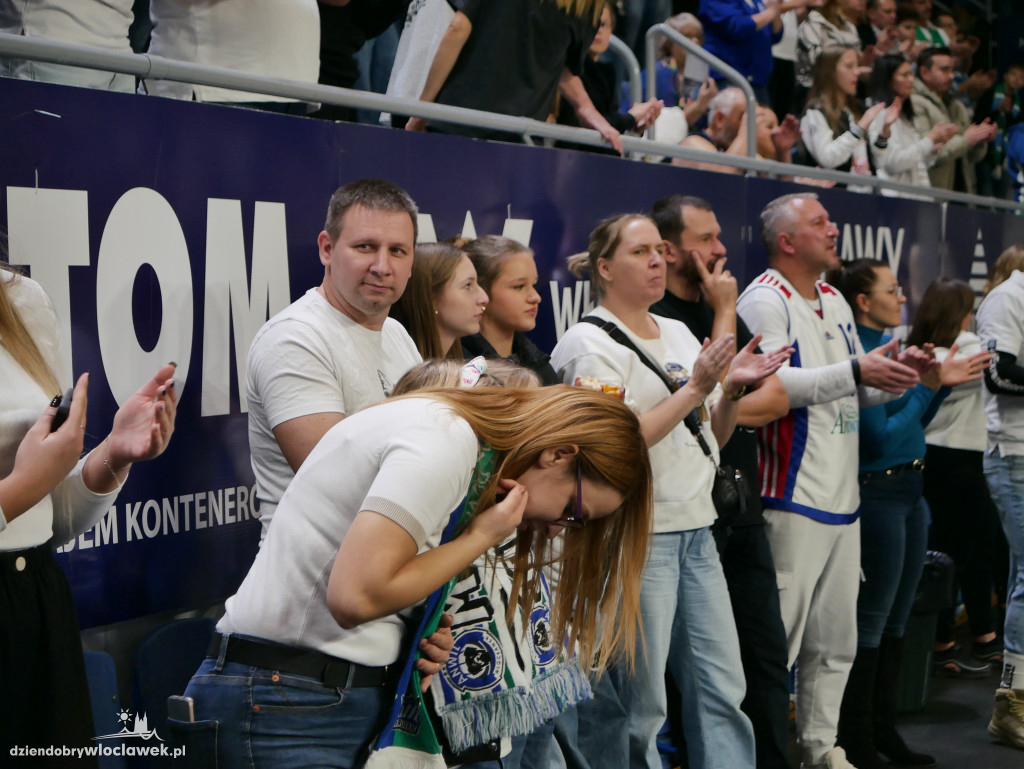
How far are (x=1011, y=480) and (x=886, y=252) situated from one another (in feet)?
5.22

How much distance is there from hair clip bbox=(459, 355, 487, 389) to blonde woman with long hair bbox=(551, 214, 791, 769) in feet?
3.84

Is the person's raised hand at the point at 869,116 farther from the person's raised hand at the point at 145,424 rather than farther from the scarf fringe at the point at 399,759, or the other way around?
the scarf fringe at the point at 399,759

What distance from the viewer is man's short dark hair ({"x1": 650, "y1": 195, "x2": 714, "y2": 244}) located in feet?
14.4

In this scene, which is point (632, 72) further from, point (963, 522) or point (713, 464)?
point (963, 522)

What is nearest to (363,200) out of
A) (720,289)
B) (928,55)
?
(720,289)

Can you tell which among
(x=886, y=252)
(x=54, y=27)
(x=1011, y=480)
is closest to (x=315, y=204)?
(x=54, y=27)

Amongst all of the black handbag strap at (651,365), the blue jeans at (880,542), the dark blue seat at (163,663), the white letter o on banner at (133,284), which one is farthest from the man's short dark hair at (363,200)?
the blue jeans at (880,542)

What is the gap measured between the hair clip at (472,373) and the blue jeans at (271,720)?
1.99ft

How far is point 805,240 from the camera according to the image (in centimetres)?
475

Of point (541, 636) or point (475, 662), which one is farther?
point (541, 636)

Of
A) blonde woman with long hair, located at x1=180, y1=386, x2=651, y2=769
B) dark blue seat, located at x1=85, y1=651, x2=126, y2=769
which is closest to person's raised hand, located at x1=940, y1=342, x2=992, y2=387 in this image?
blonde woman with long hair, located at x1=180, y1=386, x2=651, y2=769

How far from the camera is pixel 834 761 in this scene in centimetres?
457

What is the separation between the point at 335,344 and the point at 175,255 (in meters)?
0.48

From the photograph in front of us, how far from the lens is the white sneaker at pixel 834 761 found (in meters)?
4.57
